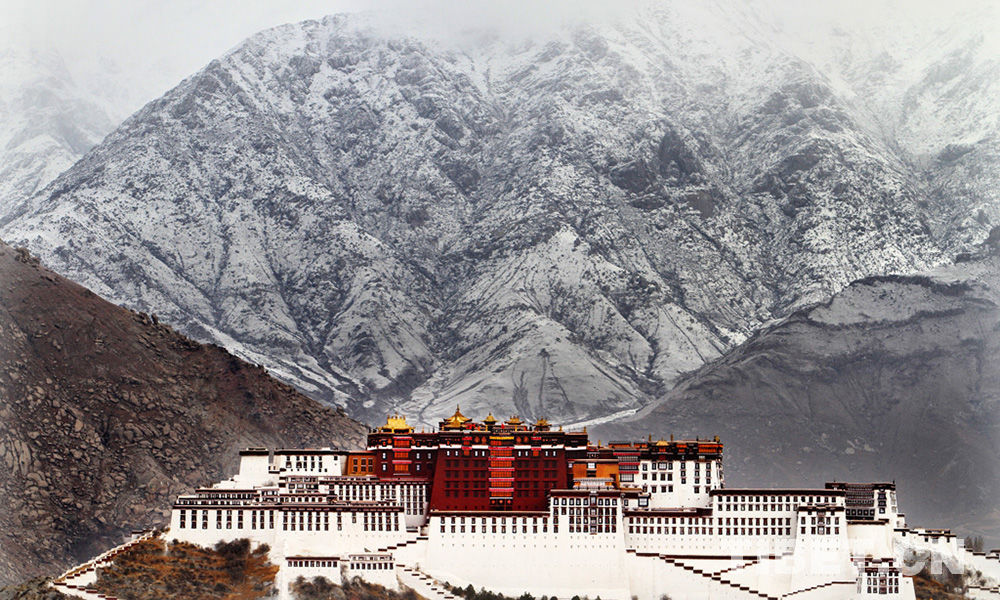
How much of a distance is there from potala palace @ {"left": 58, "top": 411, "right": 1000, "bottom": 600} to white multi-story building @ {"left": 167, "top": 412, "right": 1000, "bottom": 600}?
140 millimetres

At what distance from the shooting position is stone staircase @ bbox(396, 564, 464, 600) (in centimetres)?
17050

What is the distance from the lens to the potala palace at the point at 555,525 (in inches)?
6855

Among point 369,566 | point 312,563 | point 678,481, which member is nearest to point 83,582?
point 312,563

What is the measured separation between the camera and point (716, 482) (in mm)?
190250

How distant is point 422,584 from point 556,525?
14.8 meters

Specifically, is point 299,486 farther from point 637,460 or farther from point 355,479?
point 637,460

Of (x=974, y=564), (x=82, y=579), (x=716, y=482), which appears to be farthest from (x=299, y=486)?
(x=974, y=564)

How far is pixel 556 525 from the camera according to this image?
17688cm

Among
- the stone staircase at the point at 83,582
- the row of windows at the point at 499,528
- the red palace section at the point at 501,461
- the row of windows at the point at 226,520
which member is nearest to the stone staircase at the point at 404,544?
the row of windows at the point at 499,528

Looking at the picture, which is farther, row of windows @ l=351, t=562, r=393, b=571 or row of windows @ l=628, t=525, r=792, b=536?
row of windows @ l=628, t=525, r=792, b=536

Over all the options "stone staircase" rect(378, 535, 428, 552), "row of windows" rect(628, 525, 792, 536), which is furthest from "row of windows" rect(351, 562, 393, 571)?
"row of windows" rect(628, 525, 792, 536)

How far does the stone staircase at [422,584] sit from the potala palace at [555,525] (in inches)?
6.8

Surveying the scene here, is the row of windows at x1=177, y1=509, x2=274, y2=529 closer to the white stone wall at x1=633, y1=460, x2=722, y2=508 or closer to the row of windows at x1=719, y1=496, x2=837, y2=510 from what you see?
the white stone wall at x1=633, y1=460, x2=722, y2=508

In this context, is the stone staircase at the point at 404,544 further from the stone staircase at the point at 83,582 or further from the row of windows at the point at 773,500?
the row of windows at the point at 773,500
